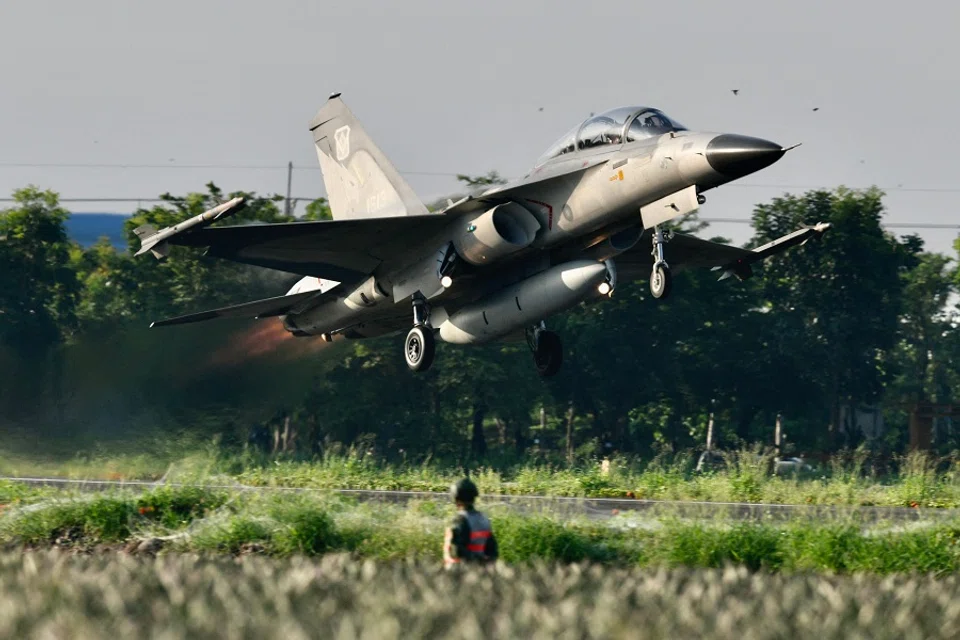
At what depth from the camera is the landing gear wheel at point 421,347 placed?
70.4 feet

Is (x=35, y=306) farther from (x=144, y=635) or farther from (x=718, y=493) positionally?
(x=144, y=635)

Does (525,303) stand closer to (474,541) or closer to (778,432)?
(474,541)

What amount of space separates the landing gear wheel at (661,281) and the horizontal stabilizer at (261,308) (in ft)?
23.7

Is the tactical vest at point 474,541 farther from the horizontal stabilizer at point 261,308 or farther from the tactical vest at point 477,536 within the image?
the horizontal stabilizer at point 261,308

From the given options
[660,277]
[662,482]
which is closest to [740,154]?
[660,277]

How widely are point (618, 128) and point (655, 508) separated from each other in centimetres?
673

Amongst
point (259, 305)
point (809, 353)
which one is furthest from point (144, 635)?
point (809, 353)

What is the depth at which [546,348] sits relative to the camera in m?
22.4

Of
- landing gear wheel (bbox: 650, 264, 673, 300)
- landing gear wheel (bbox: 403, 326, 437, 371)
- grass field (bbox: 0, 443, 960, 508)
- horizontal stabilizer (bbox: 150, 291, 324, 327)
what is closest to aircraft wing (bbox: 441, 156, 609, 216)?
landing gear wheel (bbox: 650, 264, 673, 300)

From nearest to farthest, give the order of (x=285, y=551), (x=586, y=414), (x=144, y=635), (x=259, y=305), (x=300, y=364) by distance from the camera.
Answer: (x=144, y=635) < (x=285, y=551) < (x=259, y=305) < (x=300, y=364) < (x=586, y=414)

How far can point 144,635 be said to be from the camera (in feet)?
19.0

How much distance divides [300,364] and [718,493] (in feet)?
35.9

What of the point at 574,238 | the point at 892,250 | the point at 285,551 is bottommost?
the point at 285,551

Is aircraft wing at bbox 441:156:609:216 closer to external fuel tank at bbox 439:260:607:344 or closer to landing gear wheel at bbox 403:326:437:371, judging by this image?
external fuel tank at bbox 439:260:607:344
